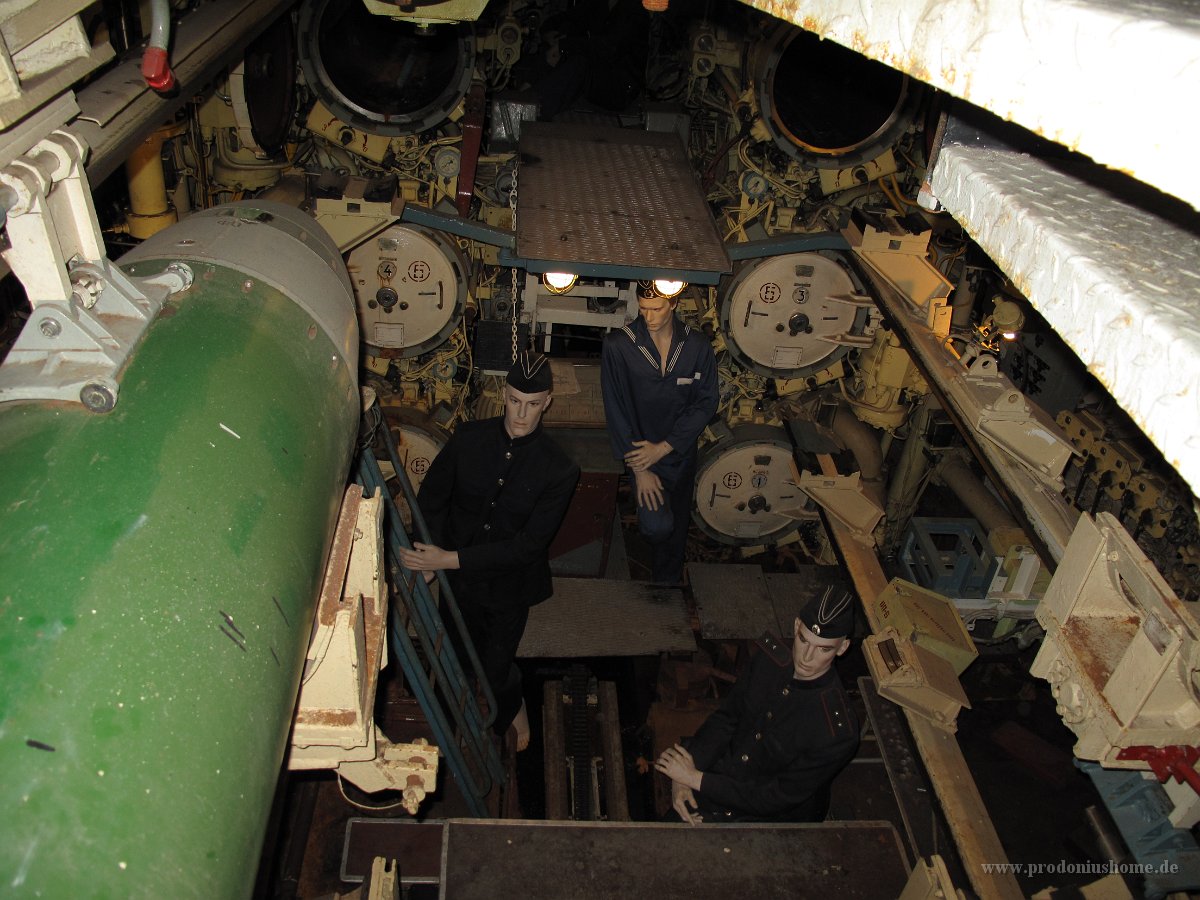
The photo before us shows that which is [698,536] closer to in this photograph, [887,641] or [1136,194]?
[887,641]

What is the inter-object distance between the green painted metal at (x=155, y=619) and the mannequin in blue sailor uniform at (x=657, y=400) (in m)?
3.30

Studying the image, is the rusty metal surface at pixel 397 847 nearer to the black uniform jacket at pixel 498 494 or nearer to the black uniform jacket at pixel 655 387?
the black uniform jacket at pixel 498 494

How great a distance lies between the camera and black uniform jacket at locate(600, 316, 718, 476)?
4.93 metres

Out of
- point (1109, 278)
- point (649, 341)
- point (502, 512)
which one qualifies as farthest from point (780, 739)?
point (1109, 278)

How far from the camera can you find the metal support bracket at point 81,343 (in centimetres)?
141

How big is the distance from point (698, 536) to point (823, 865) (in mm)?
3695

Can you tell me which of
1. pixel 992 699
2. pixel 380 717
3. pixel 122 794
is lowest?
pixel 992 699

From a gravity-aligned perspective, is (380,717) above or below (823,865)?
below

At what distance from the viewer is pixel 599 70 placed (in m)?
5.81

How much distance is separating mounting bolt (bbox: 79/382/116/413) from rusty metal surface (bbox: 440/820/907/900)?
6.52 feet

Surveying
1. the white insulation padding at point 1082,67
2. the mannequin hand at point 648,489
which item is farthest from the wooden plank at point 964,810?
the white insulation padding at point 1082,67

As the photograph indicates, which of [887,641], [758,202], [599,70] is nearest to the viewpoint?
[887,641]

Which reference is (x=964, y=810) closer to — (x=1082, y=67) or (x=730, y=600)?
(x=730, y=600)

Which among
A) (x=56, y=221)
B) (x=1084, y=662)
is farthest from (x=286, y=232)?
(x=1084, y=662)
